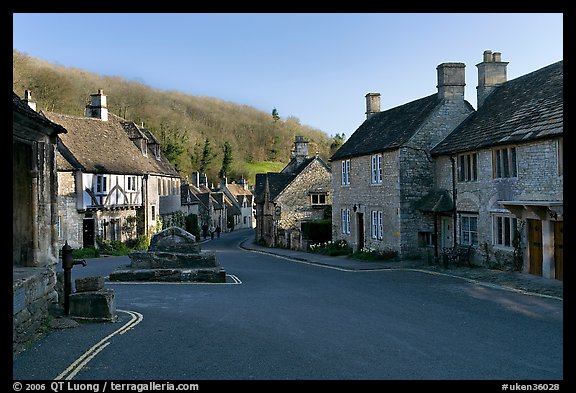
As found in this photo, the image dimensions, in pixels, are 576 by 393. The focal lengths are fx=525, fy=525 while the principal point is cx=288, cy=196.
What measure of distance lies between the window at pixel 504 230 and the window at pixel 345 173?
12.2 meters

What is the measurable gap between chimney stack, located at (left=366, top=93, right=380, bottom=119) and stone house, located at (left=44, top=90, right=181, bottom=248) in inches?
699

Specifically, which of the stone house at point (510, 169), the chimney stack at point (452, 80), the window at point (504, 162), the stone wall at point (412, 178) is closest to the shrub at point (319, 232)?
the stone wall at point (412, 178)

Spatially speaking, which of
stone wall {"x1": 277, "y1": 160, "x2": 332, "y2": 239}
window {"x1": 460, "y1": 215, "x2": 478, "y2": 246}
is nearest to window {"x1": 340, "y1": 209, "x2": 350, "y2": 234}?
window {"x1": 460, "y1": 215, "x2": 478, "y2": 246}

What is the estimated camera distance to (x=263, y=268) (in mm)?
25938

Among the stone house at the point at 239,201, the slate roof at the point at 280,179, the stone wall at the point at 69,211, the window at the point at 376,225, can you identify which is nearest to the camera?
the window at the point at 376,225

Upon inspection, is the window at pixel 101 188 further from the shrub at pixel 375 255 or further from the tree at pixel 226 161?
the tree at pixel 226 161

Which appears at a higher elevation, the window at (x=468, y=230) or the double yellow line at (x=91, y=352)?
the window at (x=468, y=230)

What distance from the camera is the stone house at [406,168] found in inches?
1015

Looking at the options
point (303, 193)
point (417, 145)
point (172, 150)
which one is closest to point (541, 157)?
point (417, 145)

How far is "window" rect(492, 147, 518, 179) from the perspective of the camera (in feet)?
65.0

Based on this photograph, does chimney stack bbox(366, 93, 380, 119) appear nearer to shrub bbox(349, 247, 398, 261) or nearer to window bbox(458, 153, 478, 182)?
shrub bbox(349, 247, 398, 261)

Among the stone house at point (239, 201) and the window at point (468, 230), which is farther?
the stone house at point (239, 201)

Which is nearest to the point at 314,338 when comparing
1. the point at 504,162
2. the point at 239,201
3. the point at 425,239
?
the point at 504,162
